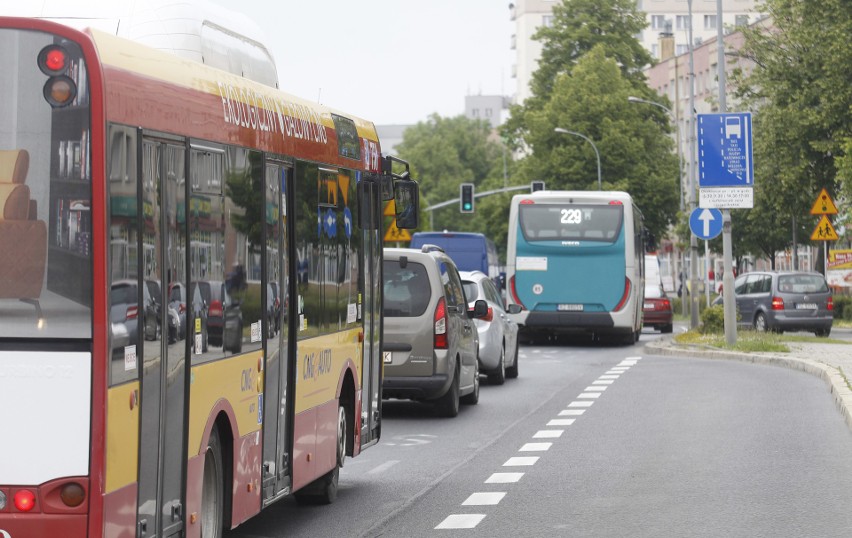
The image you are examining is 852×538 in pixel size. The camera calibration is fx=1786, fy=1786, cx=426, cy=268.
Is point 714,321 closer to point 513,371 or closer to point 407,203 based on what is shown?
point 513,371

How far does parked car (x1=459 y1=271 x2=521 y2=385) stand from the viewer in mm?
24438

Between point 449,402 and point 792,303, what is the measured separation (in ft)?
78.8

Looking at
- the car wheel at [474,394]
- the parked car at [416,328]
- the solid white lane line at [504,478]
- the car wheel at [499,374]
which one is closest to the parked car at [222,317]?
the solid white lane line at [504,478]

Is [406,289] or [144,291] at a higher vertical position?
[406,289]

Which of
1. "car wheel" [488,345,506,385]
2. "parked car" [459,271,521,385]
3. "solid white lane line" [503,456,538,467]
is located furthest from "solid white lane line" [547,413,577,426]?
"car wheel" [488,345,506,385]

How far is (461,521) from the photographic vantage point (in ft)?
36.9

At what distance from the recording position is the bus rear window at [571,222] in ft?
129

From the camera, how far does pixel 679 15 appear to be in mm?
A: 153750

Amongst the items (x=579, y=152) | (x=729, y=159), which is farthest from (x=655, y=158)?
(x=729, y=159)

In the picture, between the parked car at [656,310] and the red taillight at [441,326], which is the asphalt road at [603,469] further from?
the parked car at [656,310]

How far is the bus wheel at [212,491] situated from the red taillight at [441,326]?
10.1 meters

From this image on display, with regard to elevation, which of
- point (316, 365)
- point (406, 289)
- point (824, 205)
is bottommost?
point (316, 365)

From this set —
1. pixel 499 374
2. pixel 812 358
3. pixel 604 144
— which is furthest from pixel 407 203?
pixel 604 144

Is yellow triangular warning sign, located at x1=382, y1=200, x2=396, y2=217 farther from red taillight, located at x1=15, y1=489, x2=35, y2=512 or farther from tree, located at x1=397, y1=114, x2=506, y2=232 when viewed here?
tree, located at x1=397, y1=114, x2=506, y2=232
